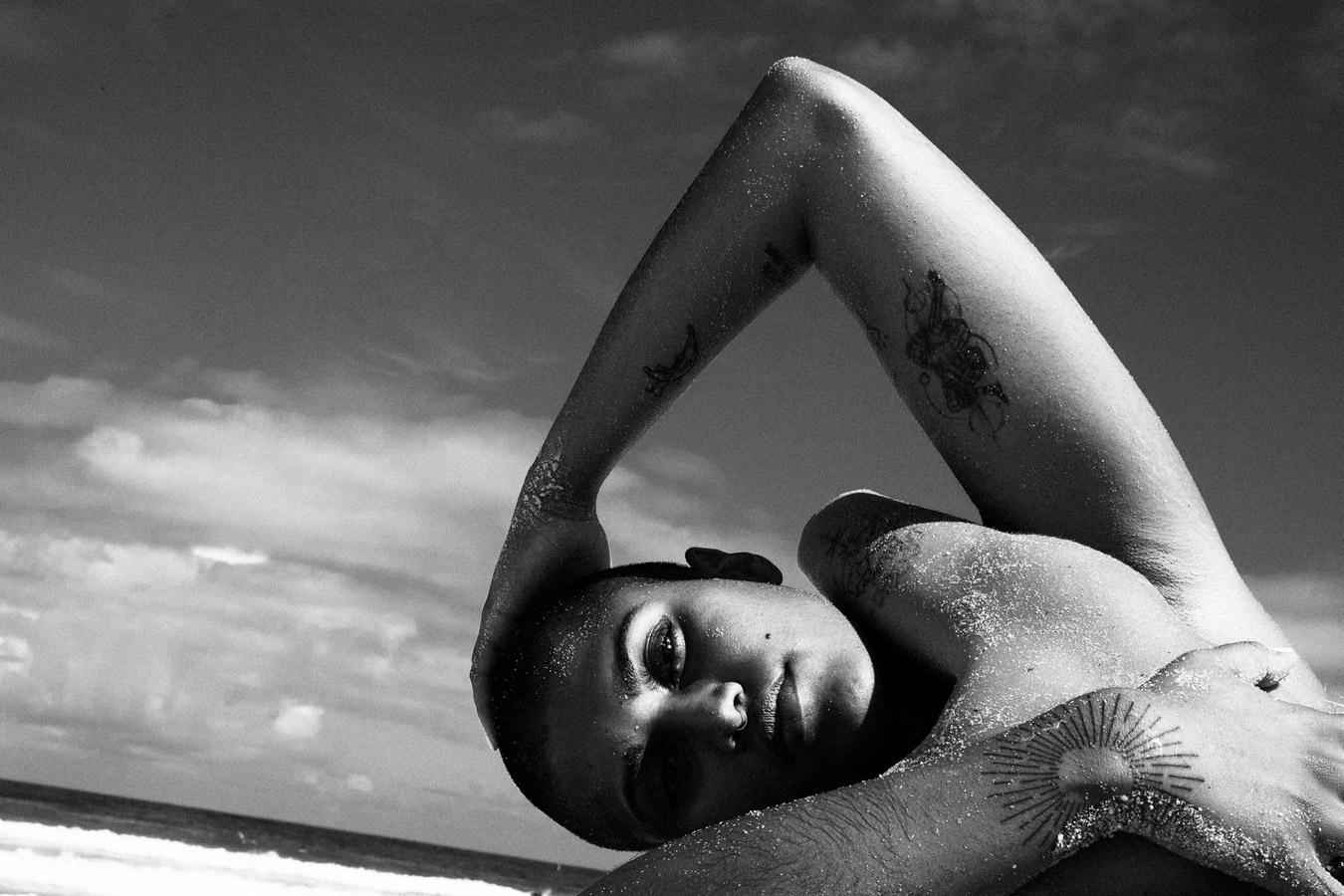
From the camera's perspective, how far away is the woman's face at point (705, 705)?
2188 millimetres

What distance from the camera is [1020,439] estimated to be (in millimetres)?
2293

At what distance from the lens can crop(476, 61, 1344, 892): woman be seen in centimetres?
203

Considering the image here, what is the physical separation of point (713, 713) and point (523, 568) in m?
0.64

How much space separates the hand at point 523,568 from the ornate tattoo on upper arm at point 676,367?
0.35 metres

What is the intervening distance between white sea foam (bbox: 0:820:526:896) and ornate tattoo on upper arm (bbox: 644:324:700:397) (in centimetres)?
506

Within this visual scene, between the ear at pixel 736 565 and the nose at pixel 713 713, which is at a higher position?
the ear at pixel 736 565

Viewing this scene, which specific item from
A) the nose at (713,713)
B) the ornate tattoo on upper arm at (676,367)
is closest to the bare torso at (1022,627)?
the nose at (713,713)

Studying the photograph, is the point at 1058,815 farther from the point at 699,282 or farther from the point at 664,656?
the point at 699,282

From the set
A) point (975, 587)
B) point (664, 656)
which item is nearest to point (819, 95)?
point (975, 587)

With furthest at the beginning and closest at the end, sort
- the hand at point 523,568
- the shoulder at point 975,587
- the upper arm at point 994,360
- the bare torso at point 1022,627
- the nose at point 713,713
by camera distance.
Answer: the hand at point 523,568 < the upper arm at point 994,360 < the nose at point 713,713 < the shoulder at point 975,587 < the bare torso at point 1022,627

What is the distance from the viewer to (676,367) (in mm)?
2502

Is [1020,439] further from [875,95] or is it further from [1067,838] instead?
[1067,838]

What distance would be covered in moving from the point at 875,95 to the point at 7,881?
20.4ft

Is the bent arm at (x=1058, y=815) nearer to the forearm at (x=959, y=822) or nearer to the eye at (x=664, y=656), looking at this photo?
the forearm at (x=959, y=822)
